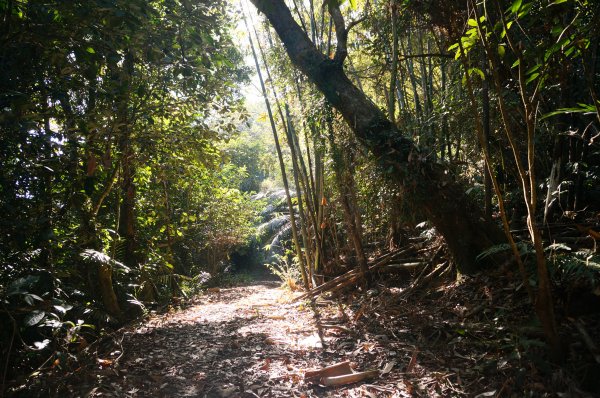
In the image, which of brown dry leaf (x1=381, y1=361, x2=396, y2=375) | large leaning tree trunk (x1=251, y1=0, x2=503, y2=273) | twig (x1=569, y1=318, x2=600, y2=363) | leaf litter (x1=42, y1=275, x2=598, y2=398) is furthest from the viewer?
large leaning tree trunk (x1=251, y1=0, x2=503, y2=273)

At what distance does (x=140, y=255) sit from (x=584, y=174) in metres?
4.71

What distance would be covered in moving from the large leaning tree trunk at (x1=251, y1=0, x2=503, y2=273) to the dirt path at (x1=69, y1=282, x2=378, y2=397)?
1.37 metres

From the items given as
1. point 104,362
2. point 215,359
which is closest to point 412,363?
point 215,359

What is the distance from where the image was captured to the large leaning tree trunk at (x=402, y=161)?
9.46 feet

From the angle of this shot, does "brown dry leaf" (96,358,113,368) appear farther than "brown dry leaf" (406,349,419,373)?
Yes

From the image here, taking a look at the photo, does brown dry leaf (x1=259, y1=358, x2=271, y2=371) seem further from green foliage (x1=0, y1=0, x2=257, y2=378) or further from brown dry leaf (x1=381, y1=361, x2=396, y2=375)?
green foliage (x1=0, y1=0, x2=257, y2=378)

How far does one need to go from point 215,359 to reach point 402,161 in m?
2.25

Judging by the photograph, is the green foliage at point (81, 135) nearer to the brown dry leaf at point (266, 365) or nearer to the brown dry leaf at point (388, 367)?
the brown dry leaf at point (266, 365)

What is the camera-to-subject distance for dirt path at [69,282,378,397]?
2.30 meters

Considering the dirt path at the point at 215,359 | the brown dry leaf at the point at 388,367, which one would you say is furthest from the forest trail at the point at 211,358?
the brown dry leaf at the point at 388,367

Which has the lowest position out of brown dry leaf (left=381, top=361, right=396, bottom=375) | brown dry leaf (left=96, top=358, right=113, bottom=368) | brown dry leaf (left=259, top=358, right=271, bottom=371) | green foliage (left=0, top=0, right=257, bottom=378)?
brown dry leaf (left=381, top=361, right=396, bottom=375)

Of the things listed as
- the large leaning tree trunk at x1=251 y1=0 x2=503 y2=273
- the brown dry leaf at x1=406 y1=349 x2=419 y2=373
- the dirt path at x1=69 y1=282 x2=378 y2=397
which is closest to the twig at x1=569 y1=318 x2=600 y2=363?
the brown dry leaf at x1=406 y1=349 x2=419 y2=373

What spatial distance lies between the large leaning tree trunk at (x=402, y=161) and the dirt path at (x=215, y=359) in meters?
1.37

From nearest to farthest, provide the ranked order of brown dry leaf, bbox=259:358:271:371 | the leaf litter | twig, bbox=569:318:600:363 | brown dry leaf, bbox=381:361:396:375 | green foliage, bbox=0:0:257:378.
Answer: twig, bbox=569:318:600:363, the leaf litter, green foliage, bbox=0:0:257:378, brown dry leaf, bbox=381:361:396:375, brown dry leaf, bbox=259:358:271:371
